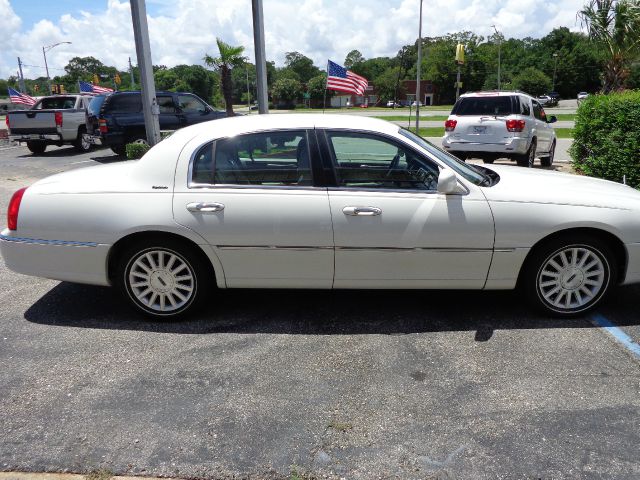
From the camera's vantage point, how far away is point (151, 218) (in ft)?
12.9

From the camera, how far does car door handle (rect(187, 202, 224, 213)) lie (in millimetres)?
3902

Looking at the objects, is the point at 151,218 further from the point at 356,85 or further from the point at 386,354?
Answer: the point at 356,85

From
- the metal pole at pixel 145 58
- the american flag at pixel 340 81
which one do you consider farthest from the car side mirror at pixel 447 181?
the american flag at pixel 340 81

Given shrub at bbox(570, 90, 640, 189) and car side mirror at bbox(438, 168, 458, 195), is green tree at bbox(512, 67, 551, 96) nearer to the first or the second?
shrub at bbox(570, 90, 640, 189)

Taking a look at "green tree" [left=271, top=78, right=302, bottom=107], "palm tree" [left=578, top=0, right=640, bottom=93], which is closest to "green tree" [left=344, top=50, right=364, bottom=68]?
"green tree" [left=271, top=78, right=302, bottom=107]

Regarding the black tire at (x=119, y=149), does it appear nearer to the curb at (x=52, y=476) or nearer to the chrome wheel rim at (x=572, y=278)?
the chrome wheel rim at (x=572, y=278)

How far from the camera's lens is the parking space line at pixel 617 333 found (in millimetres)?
3764

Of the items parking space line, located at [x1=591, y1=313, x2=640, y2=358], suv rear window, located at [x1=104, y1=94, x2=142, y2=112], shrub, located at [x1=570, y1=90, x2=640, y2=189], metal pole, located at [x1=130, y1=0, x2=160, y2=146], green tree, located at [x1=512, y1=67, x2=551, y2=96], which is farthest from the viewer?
green tree, located at [x1=512, y1=67, x2=551, y2=96]

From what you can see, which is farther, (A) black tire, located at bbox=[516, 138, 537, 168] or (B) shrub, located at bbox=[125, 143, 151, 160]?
(B) shrub, located at bbox=[125, 143, 151, 160]

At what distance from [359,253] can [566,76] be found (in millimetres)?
102070

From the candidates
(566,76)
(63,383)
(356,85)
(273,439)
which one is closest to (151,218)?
(63,383)

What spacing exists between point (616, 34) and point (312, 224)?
15.7 m

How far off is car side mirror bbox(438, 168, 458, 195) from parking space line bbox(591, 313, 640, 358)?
1.61 meters

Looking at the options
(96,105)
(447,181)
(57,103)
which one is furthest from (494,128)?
(57,103)
